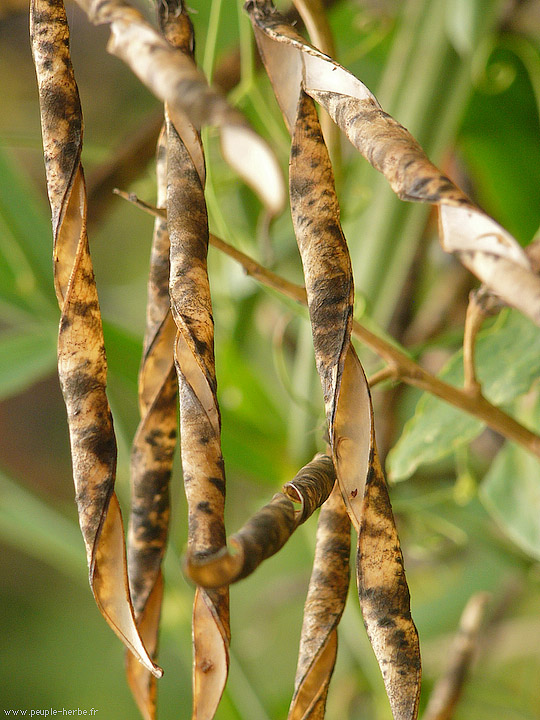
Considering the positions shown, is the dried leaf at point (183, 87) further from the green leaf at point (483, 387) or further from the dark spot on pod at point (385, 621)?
the green leaf at point (483, 387)

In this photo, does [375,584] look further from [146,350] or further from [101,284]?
[101,284]

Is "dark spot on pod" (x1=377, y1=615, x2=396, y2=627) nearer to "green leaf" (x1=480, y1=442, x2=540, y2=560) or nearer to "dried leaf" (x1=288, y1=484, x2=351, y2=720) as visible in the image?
"dried leaf" (x1=288, y1=484, x2=351, y2=720)

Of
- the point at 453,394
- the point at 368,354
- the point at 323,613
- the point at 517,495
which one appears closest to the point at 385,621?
the point at 323,613

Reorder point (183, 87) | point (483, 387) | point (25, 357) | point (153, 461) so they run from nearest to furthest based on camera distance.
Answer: point (183, 87) → point (153, 461) → point (483, 387) → point (25, 357)

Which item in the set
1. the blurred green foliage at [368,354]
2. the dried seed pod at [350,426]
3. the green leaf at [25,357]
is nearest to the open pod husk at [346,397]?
the dried seed pod at [350,426]

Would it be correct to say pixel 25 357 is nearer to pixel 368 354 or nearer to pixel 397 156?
pixel 368 354

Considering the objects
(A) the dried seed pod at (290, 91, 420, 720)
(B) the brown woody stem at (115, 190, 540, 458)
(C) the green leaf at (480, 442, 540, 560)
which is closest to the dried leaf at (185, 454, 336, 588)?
(A) the dried seed pod at (290, 91, 420, 720)

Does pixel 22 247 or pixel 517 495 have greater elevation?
pixel 22 247
